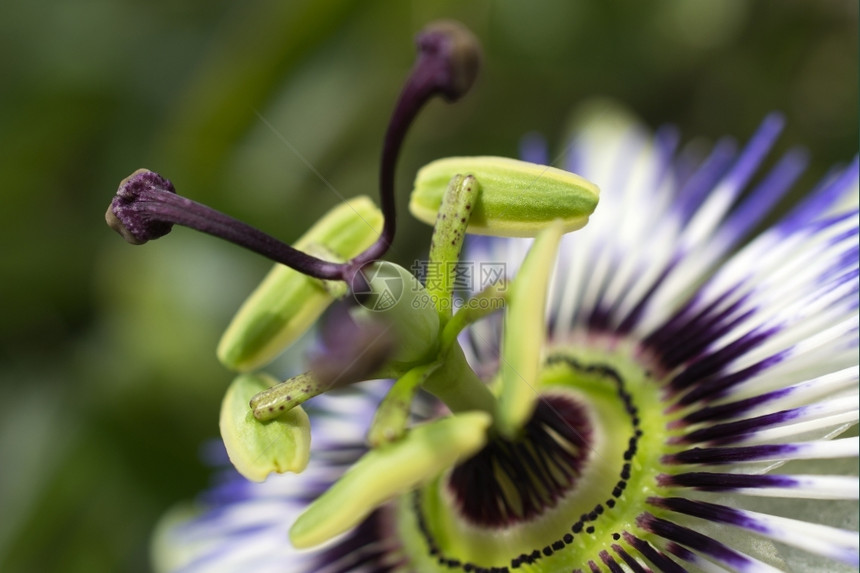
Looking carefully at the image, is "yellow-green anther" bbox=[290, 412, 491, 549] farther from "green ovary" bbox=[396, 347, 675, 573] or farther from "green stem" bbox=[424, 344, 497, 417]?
"green ovary" bbox=[396, 347, 675, 573]

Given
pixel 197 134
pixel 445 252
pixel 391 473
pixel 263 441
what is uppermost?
pixel 197 134

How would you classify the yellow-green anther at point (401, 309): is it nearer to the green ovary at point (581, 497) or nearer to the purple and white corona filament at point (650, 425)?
the purple and white corona filament at point (650, 425)

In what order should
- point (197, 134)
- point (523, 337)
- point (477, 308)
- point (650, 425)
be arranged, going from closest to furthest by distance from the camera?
point (523, 337) → point (477, 308) → point (650, 425) → point (197, 134)

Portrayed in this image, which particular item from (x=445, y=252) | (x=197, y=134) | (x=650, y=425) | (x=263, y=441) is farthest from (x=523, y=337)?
(x=197, y=134)

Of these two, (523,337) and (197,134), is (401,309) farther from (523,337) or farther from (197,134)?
(197,134)

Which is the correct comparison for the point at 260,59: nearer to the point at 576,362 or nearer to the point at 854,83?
the point at 576,362

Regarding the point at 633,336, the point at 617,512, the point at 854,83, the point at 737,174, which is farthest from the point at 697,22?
the point at 617,512

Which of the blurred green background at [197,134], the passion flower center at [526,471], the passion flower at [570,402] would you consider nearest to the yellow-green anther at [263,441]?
the passion flower at [570,402]
